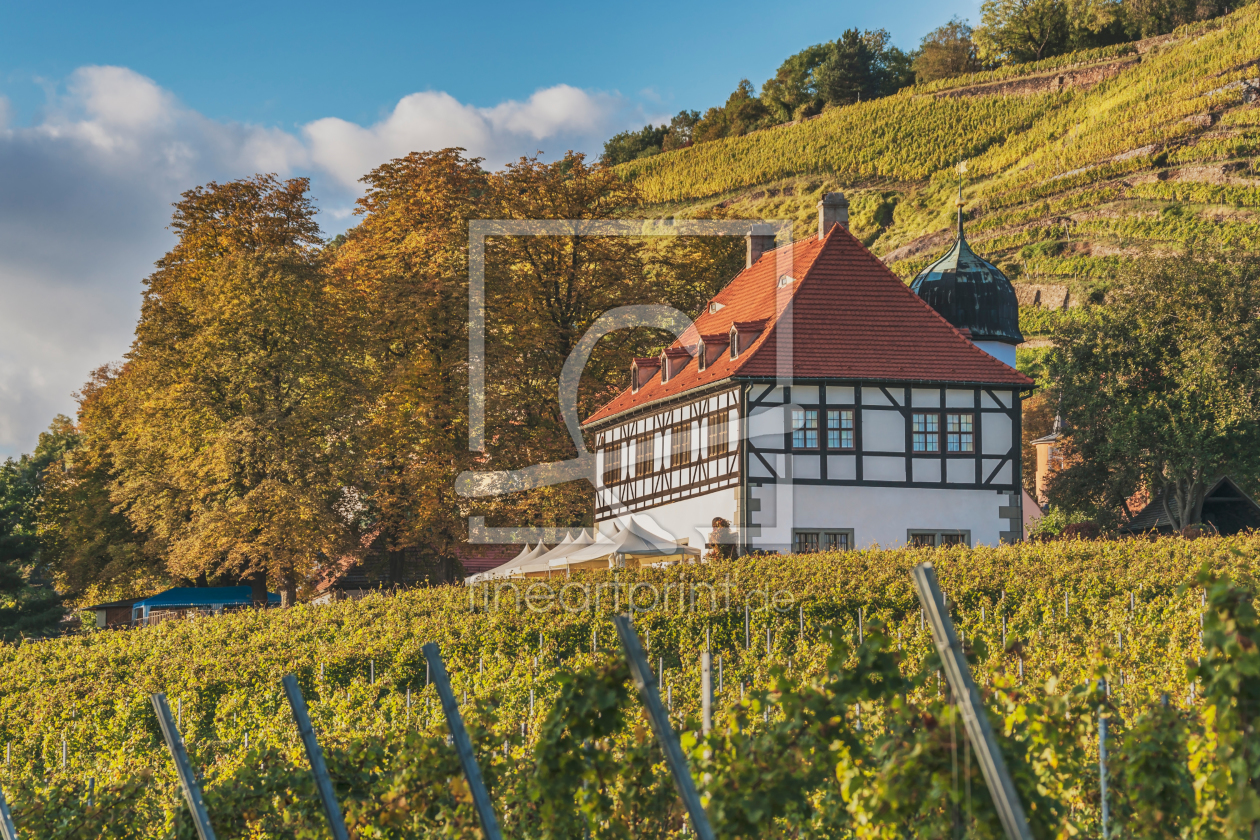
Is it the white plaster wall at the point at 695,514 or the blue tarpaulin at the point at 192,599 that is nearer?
the white plaster wall at the point at 695,514

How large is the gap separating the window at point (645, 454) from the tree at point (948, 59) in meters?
80.6

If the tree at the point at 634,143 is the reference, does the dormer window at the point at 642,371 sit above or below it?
below

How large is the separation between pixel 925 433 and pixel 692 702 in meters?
15.6

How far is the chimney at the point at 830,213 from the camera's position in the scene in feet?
109

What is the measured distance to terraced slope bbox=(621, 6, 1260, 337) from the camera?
69.5 metres

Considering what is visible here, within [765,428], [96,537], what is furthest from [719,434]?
[96,537]

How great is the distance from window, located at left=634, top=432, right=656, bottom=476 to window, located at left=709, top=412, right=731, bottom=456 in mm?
3066

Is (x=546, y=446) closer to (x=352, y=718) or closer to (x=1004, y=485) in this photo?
(x=1004, y=485)

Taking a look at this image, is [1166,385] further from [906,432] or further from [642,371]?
[642,371]

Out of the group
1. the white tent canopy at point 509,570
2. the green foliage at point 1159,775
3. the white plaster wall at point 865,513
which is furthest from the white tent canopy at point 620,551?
the green foliage at point 1159,775

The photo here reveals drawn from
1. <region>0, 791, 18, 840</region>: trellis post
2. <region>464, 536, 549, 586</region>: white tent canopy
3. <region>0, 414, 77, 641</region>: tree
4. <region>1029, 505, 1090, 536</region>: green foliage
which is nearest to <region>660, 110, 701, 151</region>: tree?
<region>1029, 505, 1090, 536</region>: green foliage

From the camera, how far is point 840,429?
2861cm

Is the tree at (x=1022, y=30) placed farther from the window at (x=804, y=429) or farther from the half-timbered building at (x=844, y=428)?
the window at (x=804, y=429)

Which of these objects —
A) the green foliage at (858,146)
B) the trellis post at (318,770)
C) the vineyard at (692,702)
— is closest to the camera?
the vineyard at (692,702)
